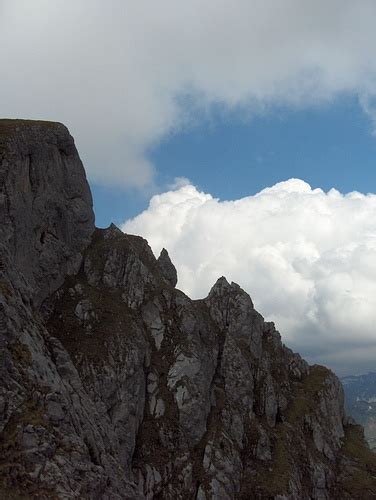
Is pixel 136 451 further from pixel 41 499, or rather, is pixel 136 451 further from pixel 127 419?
pixel 41 499

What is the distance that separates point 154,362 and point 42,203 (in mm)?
36591

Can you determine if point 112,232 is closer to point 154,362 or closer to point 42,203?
point 42,203

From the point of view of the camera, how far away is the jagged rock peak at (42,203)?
68188mm

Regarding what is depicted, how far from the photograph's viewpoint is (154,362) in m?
80.4

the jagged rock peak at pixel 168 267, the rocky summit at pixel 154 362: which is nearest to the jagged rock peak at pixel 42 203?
the rocky summit at pixel 154 362

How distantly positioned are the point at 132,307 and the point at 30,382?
5356 centimetres

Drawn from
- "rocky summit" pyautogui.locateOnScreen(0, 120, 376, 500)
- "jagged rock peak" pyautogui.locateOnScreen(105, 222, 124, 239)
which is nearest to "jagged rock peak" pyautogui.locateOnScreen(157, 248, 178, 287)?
"rocky summit" pyautogui.locateOnScreen(0, 120, 376, 500)

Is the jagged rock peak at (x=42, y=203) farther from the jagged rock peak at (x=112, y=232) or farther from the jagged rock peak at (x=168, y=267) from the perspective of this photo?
the jagged rock peak at (x=168, y=267)

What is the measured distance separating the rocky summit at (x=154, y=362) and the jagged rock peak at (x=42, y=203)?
0.24 metres

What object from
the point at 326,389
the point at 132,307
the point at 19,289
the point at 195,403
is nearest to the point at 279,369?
the point at 326,389

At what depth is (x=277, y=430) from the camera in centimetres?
9250

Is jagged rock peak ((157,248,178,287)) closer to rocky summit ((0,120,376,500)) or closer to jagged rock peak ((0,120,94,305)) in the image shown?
rocky summit ((0,120,376,500))

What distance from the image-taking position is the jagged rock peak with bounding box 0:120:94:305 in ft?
224

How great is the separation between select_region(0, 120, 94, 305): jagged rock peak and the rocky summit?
0.24 m
